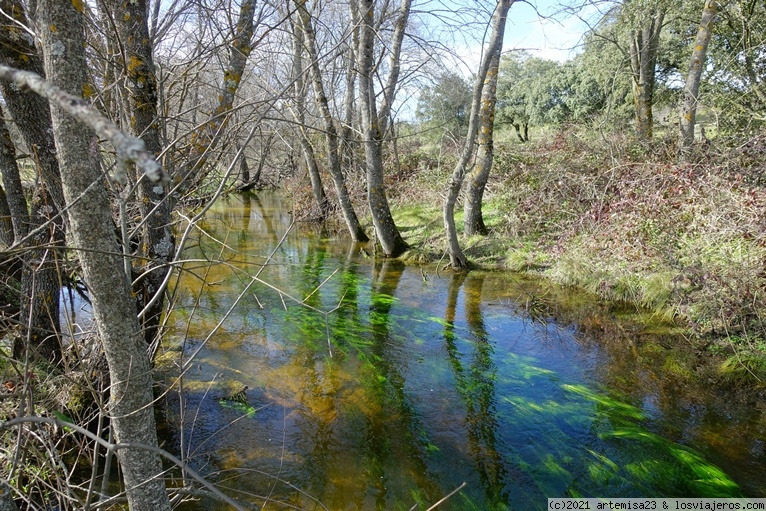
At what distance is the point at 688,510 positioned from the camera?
326cm

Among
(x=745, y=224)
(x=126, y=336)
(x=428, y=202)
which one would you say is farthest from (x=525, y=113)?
(x=126, y=336)

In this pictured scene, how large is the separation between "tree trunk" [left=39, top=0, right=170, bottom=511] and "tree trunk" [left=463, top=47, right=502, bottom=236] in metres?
7.58

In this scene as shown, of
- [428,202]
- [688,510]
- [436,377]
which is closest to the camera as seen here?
[688,510]

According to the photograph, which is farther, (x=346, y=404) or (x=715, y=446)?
(x=346, y=404)

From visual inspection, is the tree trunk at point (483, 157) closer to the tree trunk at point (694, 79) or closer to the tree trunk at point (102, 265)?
the tree trunk at point (694, 79)

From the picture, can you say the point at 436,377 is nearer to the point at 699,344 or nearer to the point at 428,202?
the point at 699,344

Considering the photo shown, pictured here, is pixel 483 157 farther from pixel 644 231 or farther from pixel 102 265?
pixel 102 265

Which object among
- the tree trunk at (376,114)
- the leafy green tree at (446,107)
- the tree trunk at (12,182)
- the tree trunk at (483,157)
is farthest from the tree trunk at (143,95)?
the leafy green tree at (446,107)

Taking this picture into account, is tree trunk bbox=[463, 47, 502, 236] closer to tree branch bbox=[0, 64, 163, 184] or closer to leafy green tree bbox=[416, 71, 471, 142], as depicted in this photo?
leafy green tree bbox=[416, 71, 471, 142]

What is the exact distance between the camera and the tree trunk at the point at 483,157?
8.45 meters

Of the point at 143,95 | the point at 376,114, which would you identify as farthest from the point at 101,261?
the point at 376,114

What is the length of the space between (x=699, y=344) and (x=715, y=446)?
6.41 ft

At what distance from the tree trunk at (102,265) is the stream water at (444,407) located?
320 millimetres

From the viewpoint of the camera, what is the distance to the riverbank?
5.29 metres
